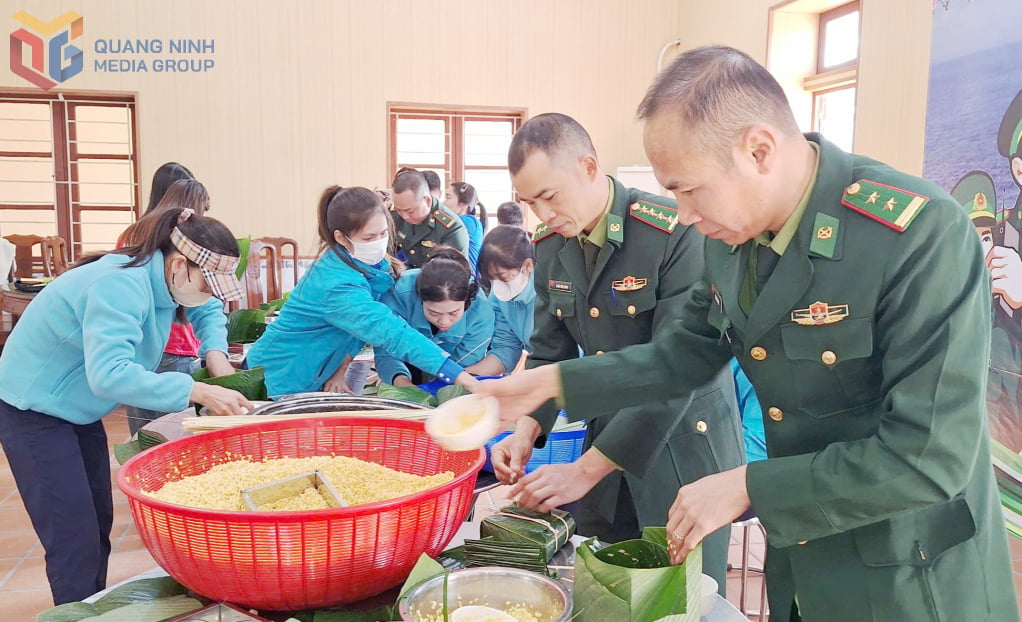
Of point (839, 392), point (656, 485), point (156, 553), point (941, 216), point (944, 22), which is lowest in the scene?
point (656, 485)

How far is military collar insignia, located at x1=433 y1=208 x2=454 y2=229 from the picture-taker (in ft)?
16.4

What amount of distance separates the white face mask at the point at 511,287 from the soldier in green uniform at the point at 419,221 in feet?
6.66

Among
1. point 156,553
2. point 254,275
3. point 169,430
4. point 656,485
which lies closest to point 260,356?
point 169,430

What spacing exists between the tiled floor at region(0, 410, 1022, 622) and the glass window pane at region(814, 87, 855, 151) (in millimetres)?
3681

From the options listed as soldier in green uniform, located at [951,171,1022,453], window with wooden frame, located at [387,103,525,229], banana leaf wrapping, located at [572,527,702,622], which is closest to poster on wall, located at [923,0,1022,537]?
soldier in green uniform, located at [951,171,1022,453]

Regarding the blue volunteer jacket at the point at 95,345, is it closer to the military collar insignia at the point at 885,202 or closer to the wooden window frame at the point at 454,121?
the military collar insignia at the point at 885,202

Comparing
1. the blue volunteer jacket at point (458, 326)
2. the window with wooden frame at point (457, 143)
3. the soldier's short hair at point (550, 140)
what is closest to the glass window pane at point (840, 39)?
the window with wooden frame at point (457, 143)

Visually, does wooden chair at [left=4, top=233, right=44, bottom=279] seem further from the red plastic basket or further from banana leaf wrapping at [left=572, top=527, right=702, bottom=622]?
banana leaf wrapping at [left=572, top=527, right=702, bottom=622]

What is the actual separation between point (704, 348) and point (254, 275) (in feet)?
17.0

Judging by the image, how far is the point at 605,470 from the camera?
1431mm

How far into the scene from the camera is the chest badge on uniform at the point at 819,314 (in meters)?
0.99

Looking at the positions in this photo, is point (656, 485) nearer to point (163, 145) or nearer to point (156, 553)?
point (156, 553)

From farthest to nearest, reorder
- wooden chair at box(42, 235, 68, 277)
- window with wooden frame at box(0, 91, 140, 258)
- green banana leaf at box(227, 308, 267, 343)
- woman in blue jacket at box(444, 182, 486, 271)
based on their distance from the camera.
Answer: window with wooden frame at box(0, 91, 140, 258)
wooden chair at box(42, 235, 68, 277)
woman in blue jacket at box(444, 182, 486, 271)
green banana leaf at box(227, 308, 267, 343)

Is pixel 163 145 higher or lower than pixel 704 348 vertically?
higher
